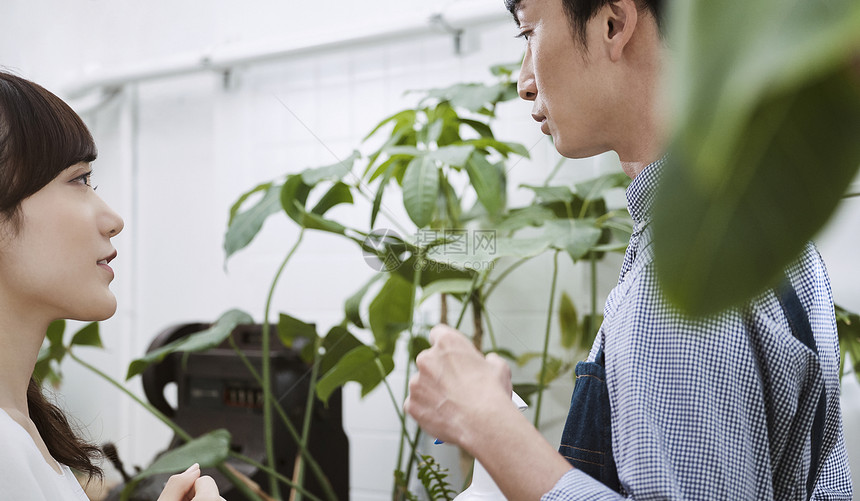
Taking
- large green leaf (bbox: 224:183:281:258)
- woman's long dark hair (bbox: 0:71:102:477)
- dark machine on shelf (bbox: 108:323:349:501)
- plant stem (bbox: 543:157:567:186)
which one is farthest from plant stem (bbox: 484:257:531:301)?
dark machine on shelf (bbox: 108:323:349:501)

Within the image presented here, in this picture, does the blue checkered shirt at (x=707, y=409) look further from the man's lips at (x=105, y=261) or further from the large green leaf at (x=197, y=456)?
the large green leaf at (x=197, y=456)

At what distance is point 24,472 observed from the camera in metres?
0.63

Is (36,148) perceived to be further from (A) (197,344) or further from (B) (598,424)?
(A) (197,344)

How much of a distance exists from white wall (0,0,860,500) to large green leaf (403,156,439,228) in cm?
88

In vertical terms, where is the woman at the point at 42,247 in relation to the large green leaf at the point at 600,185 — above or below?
below

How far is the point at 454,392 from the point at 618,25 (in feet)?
1.15

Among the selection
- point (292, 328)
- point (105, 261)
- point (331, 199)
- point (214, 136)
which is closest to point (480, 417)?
point (105, 261)

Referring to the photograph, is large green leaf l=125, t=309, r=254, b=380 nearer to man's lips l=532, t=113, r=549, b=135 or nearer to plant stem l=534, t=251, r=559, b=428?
plant stem l=534, t=251, r=559, b=428

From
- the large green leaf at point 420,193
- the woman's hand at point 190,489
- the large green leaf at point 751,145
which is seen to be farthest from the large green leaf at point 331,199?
the large green leaf at point 751,145

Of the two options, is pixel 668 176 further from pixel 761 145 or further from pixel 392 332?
pixel 392 332

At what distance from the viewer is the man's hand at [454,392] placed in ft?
1.87

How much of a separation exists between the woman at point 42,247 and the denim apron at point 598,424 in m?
0.34

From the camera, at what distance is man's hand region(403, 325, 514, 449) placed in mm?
570

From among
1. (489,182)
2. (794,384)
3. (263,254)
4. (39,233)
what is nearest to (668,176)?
(794,384)
